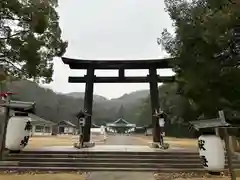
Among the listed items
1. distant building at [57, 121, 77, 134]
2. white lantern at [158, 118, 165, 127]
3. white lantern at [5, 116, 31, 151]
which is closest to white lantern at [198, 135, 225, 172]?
white lantern at [158, 118, 165, 127]

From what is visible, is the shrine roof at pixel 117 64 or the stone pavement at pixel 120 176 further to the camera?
the shrine roof at pixel 117 64

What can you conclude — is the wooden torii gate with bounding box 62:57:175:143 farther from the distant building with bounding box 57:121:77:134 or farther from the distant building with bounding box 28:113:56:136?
the distant building with bounding box 57:121:77:134

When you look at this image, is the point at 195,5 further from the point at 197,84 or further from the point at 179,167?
the point at 179,167

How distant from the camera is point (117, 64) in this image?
16.1 m

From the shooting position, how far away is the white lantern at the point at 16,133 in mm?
11440

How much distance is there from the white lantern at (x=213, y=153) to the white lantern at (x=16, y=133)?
6.64m

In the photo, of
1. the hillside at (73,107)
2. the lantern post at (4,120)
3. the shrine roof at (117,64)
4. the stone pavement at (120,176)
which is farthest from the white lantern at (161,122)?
the hillside at (73,107)

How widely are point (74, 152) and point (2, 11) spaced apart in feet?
19.2

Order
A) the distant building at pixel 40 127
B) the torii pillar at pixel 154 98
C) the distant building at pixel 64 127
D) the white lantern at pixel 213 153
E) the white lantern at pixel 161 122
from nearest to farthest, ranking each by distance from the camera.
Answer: the white lantern at pixel 213 153 < the white lantern at pixel 161 122 < the torii pillar at pixel 154 98 < the distant building at pixel 40 127 < the distant building at pixel 64 127

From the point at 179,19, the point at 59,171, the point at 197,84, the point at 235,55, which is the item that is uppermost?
the point at 179,19

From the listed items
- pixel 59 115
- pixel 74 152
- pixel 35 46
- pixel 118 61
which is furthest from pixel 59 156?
pixel 59 115

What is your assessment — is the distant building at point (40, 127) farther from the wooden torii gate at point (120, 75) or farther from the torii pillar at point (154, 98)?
the torii pillar at point (154, 98)

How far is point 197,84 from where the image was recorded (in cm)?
1145

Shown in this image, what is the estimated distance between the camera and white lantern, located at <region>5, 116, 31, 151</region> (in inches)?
450
